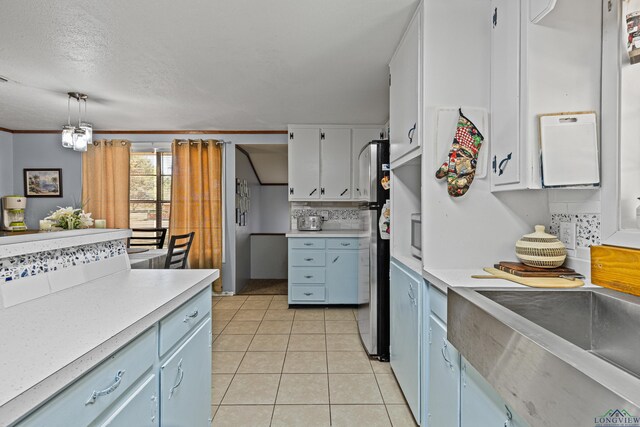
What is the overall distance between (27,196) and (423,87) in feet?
18.3

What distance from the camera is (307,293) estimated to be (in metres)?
4.01

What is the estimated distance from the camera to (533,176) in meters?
1.36

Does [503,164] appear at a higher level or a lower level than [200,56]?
lower

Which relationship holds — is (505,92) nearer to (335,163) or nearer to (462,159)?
(462,159)

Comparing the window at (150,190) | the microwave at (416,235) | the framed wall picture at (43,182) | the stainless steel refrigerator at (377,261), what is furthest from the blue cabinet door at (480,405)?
the framed wall picture at (43,182)

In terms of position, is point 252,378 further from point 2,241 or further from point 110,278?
point 2,241

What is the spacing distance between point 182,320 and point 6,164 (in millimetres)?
5146

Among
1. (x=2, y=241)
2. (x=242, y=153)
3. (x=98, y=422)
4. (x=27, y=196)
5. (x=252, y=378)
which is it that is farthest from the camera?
(x=242, y=153)

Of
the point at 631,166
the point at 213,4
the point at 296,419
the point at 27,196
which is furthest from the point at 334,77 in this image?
the point at 27,196

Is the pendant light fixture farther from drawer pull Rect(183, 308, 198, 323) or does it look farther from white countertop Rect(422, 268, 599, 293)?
white countertop Rect(422, 268, 599, 293)

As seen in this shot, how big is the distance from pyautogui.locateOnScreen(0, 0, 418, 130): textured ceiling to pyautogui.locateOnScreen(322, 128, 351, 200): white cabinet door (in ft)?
1.64

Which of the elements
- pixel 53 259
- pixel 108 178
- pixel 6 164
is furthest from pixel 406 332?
pixel 6 164

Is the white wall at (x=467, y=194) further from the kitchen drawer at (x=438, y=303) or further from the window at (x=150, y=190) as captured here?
the window at (x=150, y=190)

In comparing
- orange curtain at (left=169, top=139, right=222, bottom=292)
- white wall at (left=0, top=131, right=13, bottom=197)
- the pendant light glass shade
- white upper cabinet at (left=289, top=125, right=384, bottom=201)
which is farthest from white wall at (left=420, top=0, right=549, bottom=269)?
white wall at (left=0, top=131, right=13, bottom=197)
